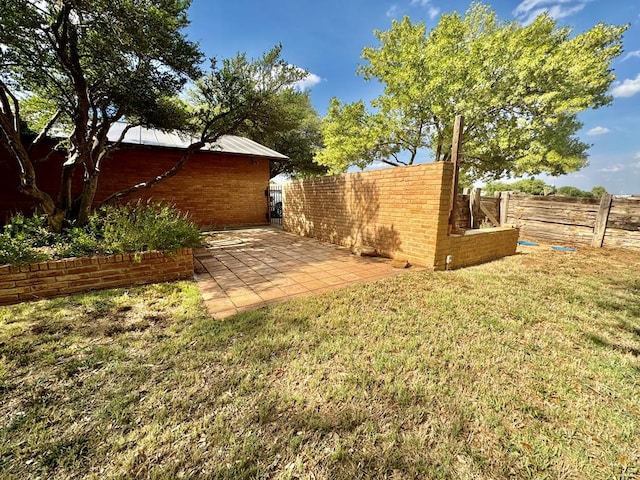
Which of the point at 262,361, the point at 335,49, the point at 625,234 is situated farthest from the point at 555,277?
the point at 335,49

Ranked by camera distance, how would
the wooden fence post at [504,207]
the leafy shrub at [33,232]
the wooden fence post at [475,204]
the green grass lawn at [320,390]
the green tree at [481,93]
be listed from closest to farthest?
the green grass lawn at [320,390] → the leafy shrub at [33,232] → the wooden fence post at [475,204] → the wooden fence post at [504,207] → the green tree at [481,93]

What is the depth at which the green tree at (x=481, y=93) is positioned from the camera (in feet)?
30.7

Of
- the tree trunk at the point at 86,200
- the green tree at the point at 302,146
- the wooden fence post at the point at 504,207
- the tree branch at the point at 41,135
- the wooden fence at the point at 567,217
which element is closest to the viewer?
the tree trunk at the point at 86,200

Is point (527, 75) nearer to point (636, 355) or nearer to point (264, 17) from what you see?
point (264, 17)

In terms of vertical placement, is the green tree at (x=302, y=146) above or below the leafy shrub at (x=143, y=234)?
above

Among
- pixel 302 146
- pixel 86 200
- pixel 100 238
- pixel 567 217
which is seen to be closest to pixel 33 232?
pixel 100 238

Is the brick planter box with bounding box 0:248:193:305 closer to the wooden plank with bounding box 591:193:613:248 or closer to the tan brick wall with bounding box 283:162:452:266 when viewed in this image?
→ the tan brick wall with bounding box 283:162:452:266

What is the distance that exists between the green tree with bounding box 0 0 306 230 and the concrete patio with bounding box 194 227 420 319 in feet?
9.17

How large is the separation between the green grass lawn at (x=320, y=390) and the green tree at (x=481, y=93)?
964cm

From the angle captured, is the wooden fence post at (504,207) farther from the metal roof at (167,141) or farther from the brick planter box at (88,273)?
the brick planter box at (88,273)

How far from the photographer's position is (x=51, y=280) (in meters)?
3.10

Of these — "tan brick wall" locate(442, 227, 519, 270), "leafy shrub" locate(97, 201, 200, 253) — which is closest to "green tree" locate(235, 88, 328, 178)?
"leafy shrub" locate(97, 201, 200, 253)

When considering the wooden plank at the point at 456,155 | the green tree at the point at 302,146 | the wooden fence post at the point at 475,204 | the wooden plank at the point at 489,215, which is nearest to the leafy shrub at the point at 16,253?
the wooden plank at the point at 456,155

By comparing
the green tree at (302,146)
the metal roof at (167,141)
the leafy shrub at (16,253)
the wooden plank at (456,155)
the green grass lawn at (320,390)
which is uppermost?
the green tree at (302,146)
